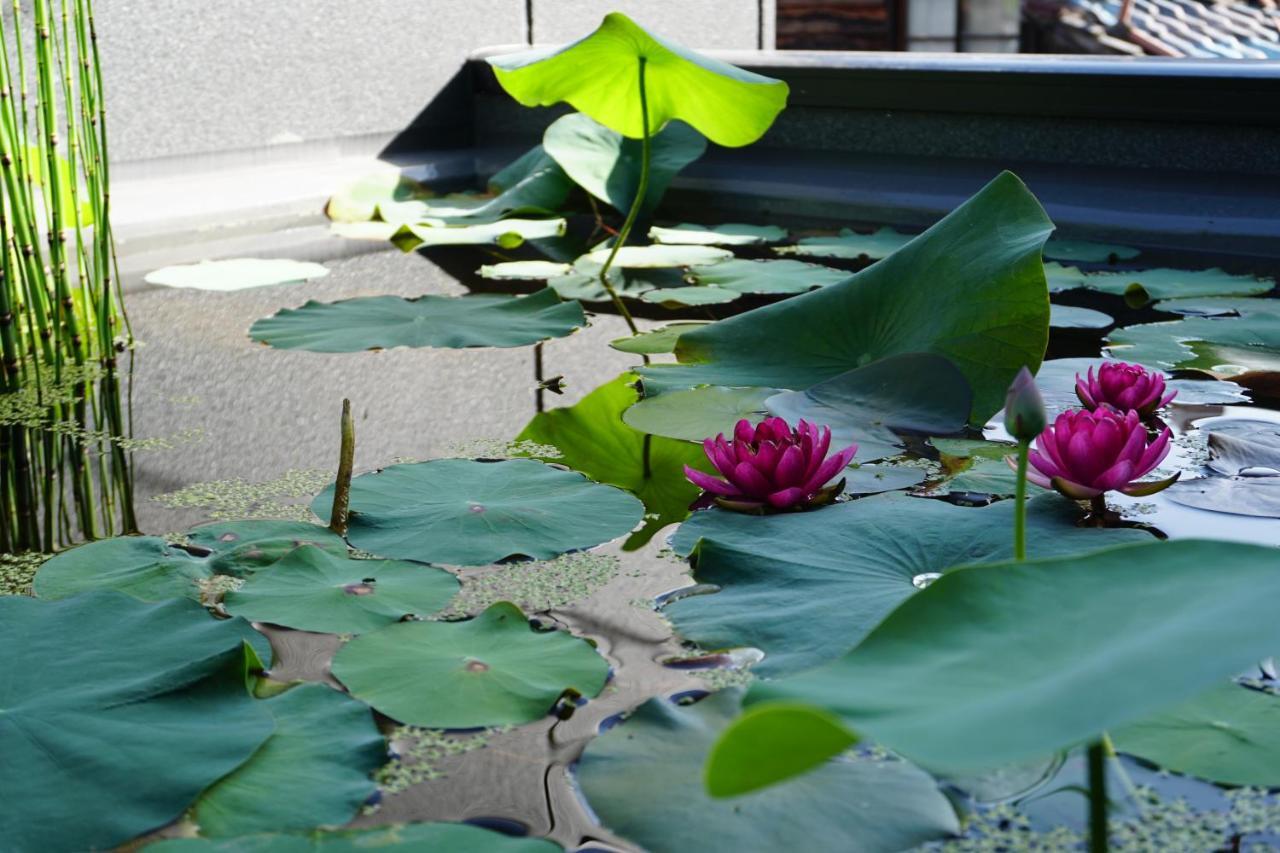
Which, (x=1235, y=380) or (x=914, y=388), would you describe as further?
(x=1235, y=380)

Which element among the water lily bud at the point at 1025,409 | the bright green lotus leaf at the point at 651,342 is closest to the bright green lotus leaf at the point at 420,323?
the bright green lotus leaf at the point at 651,342

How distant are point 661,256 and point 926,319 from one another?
1.04 m

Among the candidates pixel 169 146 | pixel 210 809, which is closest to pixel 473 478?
pixel 210 809

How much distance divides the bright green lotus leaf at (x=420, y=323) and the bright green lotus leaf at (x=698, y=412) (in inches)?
13.6

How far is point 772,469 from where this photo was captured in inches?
43.5

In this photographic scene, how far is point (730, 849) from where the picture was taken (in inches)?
25.8

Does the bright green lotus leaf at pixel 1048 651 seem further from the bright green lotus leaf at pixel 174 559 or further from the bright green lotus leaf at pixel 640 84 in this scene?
the bright green lotus leaf at pixel 640 84

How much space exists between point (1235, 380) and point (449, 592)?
1013 millimetres

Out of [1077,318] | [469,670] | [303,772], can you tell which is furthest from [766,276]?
[303,772]

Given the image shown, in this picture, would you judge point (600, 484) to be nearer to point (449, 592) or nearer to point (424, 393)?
point (449, 592)

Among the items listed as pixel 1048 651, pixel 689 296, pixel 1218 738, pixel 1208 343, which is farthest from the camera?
pixel 689 296

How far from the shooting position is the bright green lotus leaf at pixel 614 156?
2.58m

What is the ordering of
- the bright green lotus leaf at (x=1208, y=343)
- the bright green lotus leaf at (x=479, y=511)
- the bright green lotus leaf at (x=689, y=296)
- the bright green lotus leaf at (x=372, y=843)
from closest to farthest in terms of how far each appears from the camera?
the bright green lotus leaf at (x=372, y=843) → the bright green lotus leaf at (x=479, y=511) → the bright green lotus leaf at (x=1208, y=343) → the bright green lotus leaf at (x=689, y=296)

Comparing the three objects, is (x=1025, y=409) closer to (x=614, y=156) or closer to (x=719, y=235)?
(x=719, y=235)
